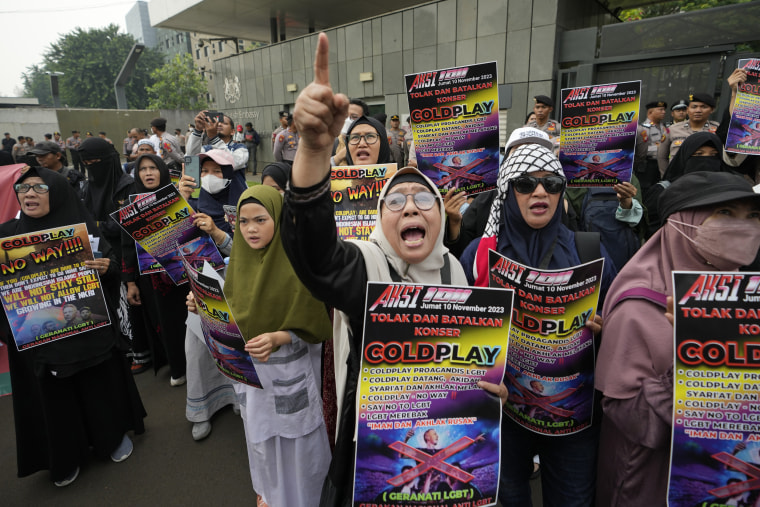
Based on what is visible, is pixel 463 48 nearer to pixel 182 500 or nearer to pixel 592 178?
pixel 592 178

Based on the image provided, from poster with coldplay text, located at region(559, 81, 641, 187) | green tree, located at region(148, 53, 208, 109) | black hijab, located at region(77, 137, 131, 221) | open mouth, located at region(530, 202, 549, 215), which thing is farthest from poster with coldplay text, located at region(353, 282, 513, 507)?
green tree, located at region(148, 53, 208, 109)

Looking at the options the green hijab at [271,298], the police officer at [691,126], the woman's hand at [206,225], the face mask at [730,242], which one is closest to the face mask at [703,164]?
the police officer at [691,126]

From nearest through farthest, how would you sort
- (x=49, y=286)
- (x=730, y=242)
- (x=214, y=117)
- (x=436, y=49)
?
(x=730, y=242), (x=49, y=286), (x=214, y=117), (x=436, y=49)

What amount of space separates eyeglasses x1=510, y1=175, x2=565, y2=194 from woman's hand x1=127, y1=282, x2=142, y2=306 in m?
3.80

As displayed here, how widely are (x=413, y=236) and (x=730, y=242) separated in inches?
45.8

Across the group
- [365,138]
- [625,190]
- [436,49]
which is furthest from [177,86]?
[625,190]

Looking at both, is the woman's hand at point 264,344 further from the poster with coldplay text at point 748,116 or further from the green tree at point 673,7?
the green tree at point 673,7

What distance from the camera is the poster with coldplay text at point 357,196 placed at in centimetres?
263

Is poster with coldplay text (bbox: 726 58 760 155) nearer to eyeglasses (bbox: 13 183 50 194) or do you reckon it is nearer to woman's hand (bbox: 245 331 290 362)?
woman's hand (bbox: 245 331 290 362)

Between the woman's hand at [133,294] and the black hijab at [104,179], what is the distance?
899mm

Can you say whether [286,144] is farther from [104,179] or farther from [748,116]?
[748,116]

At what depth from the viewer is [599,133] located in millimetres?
2785

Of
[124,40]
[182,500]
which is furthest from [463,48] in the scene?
[124,40]

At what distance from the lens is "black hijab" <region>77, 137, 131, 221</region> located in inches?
169
